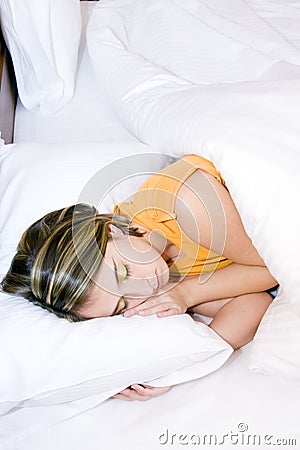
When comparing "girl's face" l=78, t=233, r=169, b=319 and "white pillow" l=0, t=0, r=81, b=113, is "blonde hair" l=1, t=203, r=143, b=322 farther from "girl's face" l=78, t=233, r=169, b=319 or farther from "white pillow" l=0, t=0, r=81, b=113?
"white pillow" l=0, t=0, r=81, b=113

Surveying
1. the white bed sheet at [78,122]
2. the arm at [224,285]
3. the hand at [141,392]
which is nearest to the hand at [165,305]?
the arm at [224,285]

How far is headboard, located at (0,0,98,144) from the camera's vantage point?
4.42 ft

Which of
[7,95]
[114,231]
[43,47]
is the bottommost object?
[114,231]

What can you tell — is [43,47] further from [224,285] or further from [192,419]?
[192,419]

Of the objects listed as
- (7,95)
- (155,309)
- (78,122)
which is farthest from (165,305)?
(7,95)

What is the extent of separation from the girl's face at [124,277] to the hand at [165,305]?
0.01 m

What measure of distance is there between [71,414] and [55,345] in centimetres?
12

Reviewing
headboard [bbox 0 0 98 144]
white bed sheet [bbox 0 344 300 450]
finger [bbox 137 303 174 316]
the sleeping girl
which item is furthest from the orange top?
headboard [bbox 0 0 98 144]

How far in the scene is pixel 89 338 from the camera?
961 mm

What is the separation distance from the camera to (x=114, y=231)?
1040mm

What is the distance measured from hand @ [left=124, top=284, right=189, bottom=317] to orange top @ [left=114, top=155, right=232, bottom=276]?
58 millimetres
